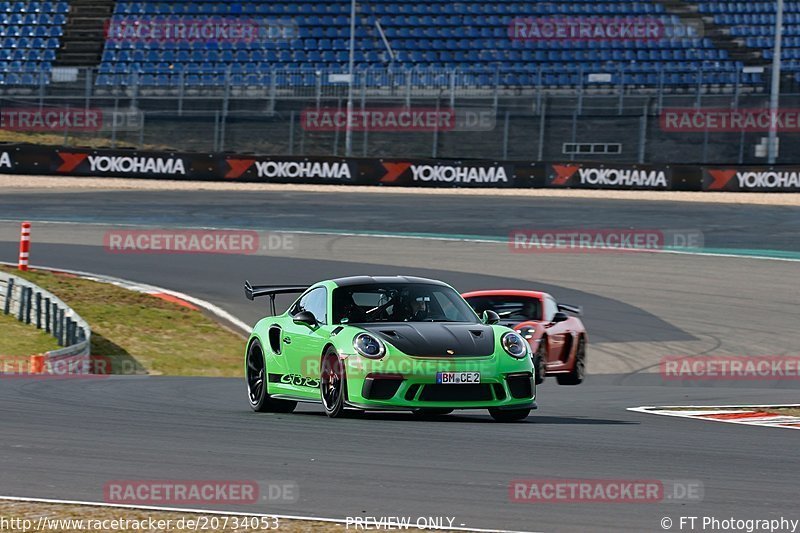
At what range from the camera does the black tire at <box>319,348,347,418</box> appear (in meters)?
10.3

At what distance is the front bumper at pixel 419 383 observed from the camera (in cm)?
997

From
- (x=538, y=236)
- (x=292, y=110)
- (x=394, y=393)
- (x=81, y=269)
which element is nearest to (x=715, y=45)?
(x=292, y=110)

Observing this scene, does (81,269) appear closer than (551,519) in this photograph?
No

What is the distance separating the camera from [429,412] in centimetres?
1037

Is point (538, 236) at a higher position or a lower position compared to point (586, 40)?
lower

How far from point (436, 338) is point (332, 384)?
37.3 inches

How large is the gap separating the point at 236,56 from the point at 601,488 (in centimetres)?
4247

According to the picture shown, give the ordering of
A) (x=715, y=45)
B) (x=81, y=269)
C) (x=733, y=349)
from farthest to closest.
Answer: (x=715, y=45), (x=81, y=269), (x=733, y=349)

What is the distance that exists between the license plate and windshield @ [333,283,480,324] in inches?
37.5

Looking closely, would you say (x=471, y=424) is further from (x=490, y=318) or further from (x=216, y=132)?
(x=216, y=132)

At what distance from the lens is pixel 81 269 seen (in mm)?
26922

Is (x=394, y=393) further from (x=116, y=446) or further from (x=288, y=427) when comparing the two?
(x=116, y=446)

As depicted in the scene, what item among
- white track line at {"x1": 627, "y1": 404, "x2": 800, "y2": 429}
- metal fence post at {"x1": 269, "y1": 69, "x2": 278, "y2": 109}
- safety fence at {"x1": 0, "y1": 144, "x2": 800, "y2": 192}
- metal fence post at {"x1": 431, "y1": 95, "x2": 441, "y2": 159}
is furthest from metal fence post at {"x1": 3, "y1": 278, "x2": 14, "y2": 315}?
metal fence post at {"x1": 431, "y1": 95, "x2": 441, "y2": 159}

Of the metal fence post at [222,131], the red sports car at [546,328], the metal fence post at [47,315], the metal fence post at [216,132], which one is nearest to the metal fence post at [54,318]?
the metal fence post at [47,315]
